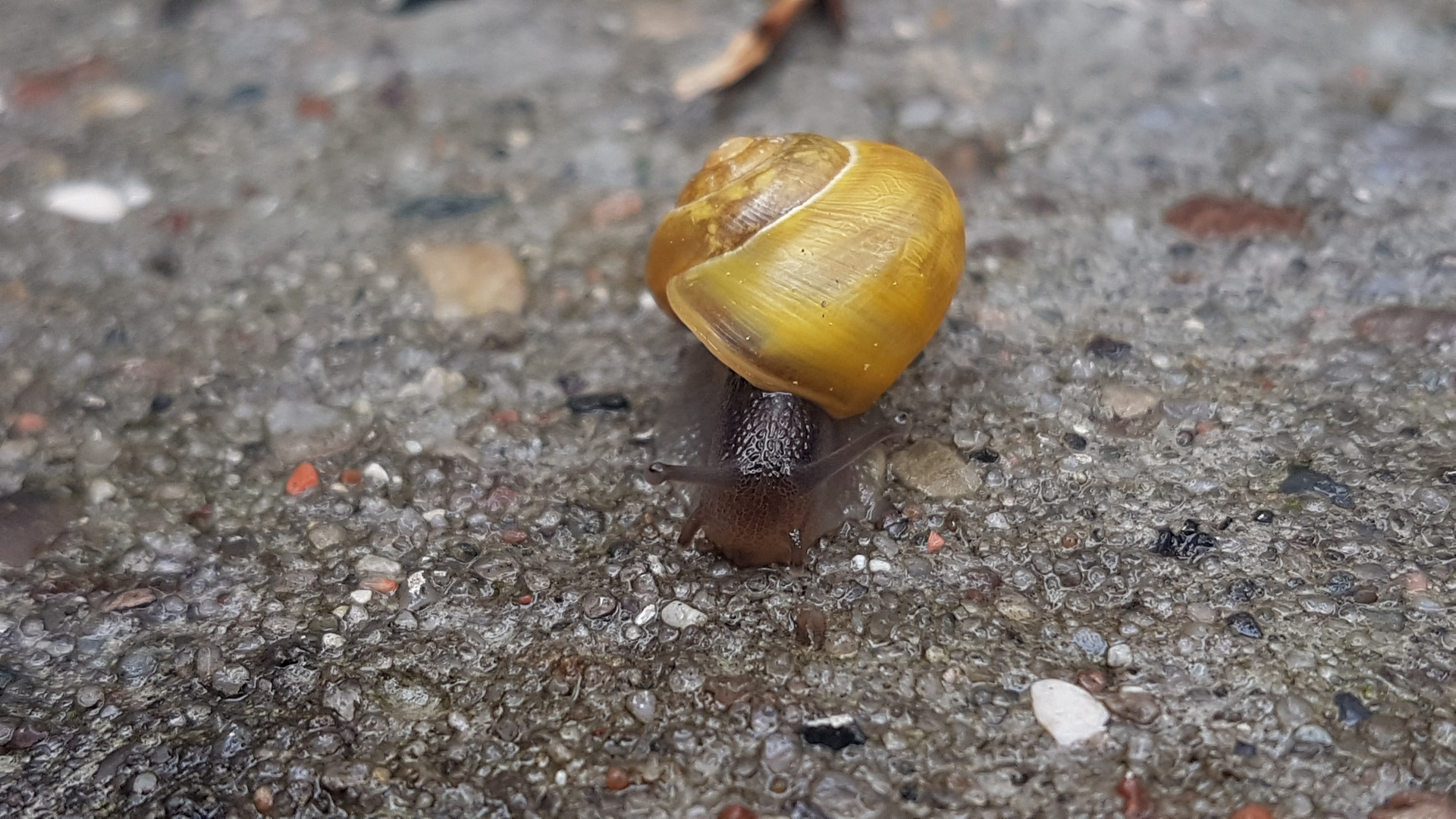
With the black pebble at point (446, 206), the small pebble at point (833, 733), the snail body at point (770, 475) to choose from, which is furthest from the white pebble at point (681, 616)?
the black pebble at point (446, 206)

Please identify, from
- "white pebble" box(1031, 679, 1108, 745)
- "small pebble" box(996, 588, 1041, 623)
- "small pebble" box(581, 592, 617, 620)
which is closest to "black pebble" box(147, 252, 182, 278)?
"small pebble" box(581, 592, 617, 620)

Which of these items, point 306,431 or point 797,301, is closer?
point 797,301

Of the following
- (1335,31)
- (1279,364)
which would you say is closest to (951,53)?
(1335,31)

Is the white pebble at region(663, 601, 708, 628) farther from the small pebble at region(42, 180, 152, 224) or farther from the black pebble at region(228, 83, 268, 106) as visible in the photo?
the black pebble at region(228, 83, 268, 106)

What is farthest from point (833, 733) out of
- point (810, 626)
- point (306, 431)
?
point (306, 431)

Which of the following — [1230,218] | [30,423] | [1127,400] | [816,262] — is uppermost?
[816,262]

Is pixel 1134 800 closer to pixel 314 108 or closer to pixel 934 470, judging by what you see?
pixel 934 470

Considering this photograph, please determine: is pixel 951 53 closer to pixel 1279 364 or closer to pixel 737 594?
pixel 1279 364

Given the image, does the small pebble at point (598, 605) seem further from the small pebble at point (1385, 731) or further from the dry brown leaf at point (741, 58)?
the dry brown leaf at point (741, 58)
